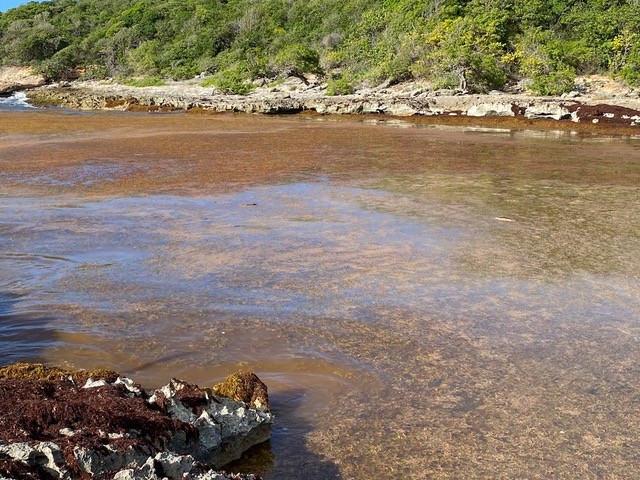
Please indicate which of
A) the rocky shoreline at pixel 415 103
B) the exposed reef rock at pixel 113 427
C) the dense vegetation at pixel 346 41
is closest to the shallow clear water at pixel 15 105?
the rocky shoreline at pixel 415 103

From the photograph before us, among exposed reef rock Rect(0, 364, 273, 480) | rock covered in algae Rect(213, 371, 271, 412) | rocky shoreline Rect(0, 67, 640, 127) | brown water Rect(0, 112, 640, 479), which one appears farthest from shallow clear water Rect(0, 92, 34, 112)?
exposed reef rock Rect(0, 364, 273, 480)

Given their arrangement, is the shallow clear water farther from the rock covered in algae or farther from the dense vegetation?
the rock covered in algae

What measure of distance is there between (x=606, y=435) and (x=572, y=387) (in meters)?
0.56

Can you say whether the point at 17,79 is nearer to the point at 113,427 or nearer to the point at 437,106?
the point at 437,106

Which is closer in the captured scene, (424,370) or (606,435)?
(606,435)

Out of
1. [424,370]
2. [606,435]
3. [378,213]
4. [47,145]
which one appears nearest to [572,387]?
[606,435]

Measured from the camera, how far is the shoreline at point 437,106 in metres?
23.2

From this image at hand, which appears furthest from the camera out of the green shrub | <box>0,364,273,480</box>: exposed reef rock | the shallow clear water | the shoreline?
the green shrub

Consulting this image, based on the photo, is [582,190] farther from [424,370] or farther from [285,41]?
[285,41]

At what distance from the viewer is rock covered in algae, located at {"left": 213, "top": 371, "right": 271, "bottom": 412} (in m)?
3.35

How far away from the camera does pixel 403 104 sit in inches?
1122

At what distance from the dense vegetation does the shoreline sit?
175cm

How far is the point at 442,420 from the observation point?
362cm

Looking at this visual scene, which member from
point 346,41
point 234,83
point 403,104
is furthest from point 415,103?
point 346,41
